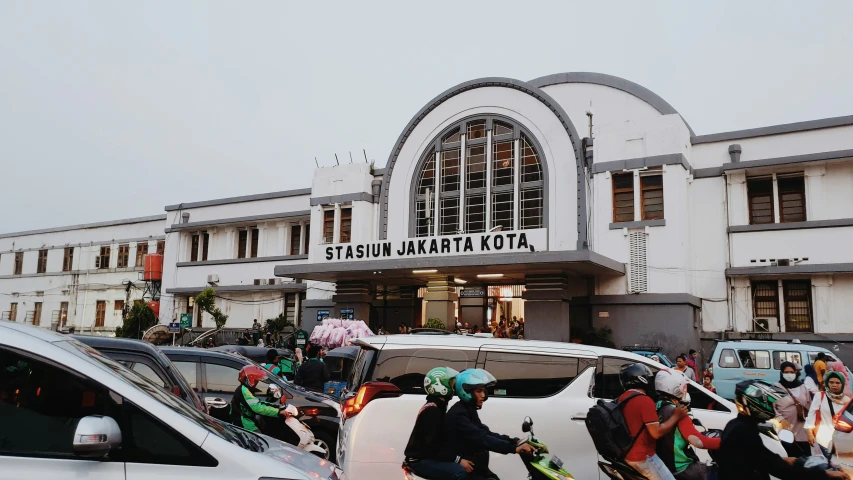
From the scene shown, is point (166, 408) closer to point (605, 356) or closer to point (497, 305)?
point (605, 356)

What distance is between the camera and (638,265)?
21.2 metres

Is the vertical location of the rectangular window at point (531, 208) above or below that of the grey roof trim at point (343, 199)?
below

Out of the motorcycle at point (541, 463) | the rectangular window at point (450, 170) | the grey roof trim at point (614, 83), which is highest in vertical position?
the grey roof trim at point (614, 83)

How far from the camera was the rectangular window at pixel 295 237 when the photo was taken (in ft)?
103

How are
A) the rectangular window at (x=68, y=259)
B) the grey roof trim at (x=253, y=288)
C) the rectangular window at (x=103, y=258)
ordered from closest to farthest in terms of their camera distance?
the grey roof trim at (x=253, y=288) < the rectangular window at (x=103, y=258) < the rectangular window at (x=68, y=259)

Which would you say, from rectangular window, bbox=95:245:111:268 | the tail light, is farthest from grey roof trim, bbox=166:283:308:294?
the tail light

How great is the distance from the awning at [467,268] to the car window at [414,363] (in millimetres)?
11875

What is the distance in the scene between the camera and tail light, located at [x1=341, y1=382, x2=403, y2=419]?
22.7 ft

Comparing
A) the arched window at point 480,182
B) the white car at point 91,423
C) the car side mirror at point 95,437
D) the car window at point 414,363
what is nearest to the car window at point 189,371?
the car window at point 414,363

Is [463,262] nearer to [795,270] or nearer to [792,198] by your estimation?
[795,270]

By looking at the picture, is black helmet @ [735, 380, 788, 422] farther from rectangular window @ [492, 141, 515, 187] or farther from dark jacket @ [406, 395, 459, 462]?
rectangular window @ [492, 141, 515, 187]

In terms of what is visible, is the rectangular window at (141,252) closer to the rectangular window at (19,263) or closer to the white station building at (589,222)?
the rectangular window at (19,263)

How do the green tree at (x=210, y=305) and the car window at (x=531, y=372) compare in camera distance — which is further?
the green tree at (x=210, y=305)

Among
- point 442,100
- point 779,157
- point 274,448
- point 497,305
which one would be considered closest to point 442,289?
point 497,305
